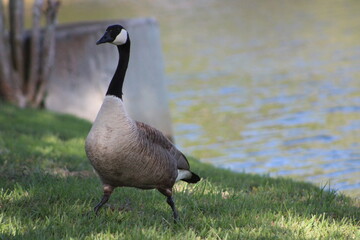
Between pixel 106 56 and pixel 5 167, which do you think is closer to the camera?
→ pixel 5 167

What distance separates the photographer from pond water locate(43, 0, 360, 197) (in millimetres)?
11609

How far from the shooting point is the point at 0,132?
9.83 meters

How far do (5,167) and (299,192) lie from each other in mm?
3270

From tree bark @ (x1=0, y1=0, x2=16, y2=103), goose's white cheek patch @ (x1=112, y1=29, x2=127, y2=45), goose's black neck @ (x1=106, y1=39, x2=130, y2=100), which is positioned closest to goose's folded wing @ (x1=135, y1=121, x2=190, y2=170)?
goose's black neck @ (x1=106, y1=39, x2=130, y2=100)

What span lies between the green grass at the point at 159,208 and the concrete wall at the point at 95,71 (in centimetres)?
486

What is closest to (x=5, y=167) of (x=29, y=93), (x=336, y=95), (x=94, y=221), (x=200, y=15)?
(x=94, y=221)

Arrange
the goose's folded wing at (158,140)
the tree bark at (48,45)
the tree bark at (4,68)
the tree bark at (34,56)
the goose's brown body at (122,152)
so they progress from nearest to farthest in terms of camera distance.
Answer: the goose's brown body at (122,152)
the goose's folded wing at (158,140)
the tree bark at (4,68)
the tree bark at (48,45)
the tree bark at (34,56)

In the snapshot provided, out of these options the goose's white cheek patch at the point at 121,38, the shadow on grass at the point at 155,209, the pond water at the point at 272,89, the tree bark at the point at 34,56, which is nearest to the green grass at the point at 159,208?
the shadow on grass at the point at 155,209

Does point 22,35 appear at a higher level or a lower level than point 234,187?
higher

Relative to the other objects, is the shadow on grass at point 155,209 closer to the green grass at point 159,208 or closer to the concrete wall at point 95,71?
the green grass at point 159,208

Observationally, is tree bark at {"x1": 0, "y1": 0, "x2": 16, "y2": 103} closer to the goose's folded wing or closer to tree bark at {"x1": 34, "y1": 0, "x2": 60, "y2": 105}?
tree bark at {"x1": 34, "y1": 0, "x2": 60, "y2": 105}

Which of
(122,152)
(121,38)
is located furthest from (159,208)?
(121,38)

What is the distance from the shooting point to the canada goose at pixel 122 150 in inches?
201

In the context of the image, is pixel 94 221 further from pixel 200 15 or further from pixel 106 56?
pixel 200 15
